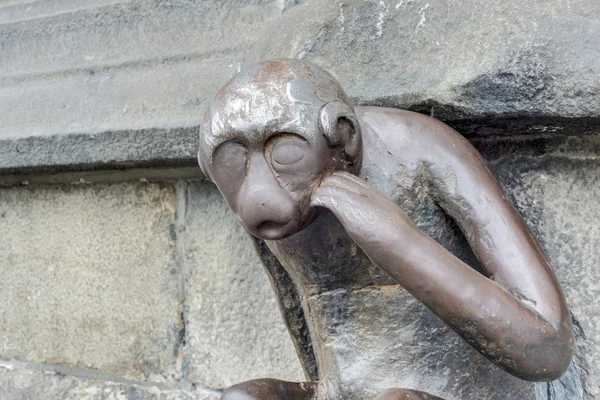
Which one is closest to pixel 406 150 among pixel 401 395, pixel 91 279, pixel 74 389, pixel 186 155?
pixel 401 395

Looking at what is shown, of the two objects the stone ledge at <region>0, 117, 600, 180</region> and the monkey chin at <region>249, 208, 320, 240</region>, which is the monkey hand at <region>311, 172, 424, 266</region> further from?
the stone ledge at <region>0, 117, 600, 180</region>

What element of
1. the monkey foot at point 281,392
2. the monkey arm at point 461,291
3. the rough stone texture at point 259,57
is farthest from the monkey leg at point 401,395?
the rough stone texture at point 259,57

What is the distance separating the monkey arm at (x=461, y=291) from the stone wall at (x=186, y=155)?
0.21m

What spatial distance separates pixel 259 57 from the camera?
1.33m

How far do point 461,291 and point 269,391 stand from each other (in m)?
0.34

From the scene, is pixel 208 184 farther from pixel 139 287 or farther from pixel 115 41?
A: pixel 115 41

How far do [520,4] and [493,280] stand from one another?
0.42m

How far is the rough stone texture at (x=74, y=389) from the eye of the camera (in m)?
1.61

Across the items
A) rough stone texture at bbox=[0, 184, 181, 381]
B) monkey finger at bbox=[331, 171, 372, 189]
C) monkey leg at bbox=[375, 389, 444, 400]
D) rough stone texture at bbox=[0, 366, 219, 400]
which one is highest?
monkey finger at bbox=[331, 171, 372, 189]

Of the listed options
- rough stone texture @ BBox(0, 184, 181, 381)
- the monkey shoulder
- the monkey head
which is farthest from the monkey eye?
rough stone texture @ BBox(0, 184, 181, 381)

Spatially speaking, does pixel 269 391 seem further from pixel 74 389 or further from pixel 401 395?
pixel 74 389

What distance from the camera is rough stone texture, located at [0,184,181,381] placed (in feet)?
5.31

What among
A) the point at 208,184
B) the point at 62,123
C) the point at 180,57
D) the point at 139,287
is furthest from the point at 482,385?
the point at 62,123

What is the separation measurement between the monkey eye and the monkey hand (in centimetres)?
5
